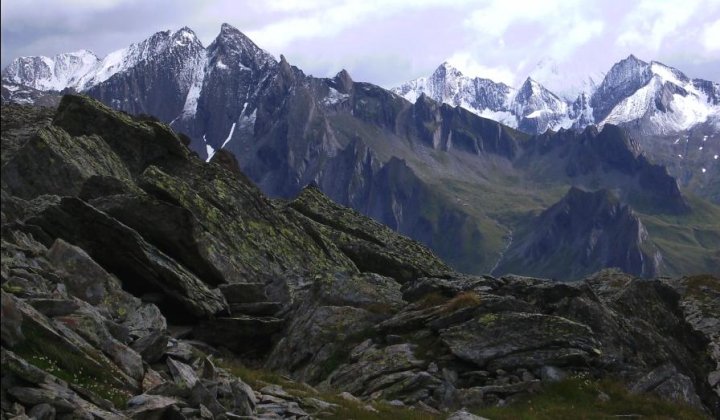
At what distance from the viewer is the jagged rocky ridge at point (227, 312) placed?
2047cm

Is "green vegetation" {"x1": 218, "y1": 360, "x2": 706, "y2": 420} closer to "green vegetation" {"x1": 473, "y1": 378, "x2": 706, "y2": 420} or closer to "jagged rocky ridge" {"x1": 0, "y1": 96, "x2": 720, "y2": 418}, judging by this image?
"green vegetation" {"x1": 473, "y1": 378, "x2": 706, "y2": 420}

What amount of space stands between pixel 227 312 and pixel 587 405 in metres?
18.3

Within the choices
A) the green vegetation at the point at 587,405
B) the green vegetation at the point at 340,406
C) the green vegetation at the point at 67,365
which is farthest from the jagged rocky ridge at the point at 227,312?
the green vegetation at the point at 587,405

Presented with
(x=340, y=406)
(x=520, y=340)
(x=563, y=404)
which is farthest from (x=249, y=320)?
(x=563, y=404)

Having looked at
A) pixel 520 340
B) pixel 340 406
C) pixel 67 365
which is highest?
pixel 520 340

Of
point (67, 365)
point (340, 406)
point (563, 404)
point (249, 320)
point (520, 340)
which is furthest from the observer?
point (249, 320)

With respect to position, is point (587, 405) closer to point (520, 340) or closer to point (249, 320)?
point (520, 340)

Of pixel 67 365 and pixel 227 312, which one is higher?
pixel 227 312

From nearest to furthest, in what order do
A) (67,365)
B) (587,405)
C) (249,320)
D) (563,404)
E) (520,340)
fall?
(67,365)
(563,404)
(587,405)
(520,340)
(249,320)

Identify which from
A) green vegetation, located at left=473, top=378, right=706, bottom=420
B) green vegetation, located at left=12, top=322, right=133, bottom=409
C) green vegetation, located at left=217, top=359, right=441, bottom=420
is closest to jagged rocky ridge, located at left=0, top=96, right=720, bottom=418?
green vegetation, located at left=12, top=322, right=133, bottom=409

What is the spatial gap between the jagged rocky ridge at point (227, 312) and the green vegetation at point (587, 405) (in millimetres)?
981

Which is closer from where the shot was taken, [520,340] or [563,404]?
[563,404]

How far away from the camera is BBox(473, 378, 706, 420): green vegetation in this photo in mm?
27844

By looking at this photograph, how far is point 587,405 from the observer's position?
96.7 feet
